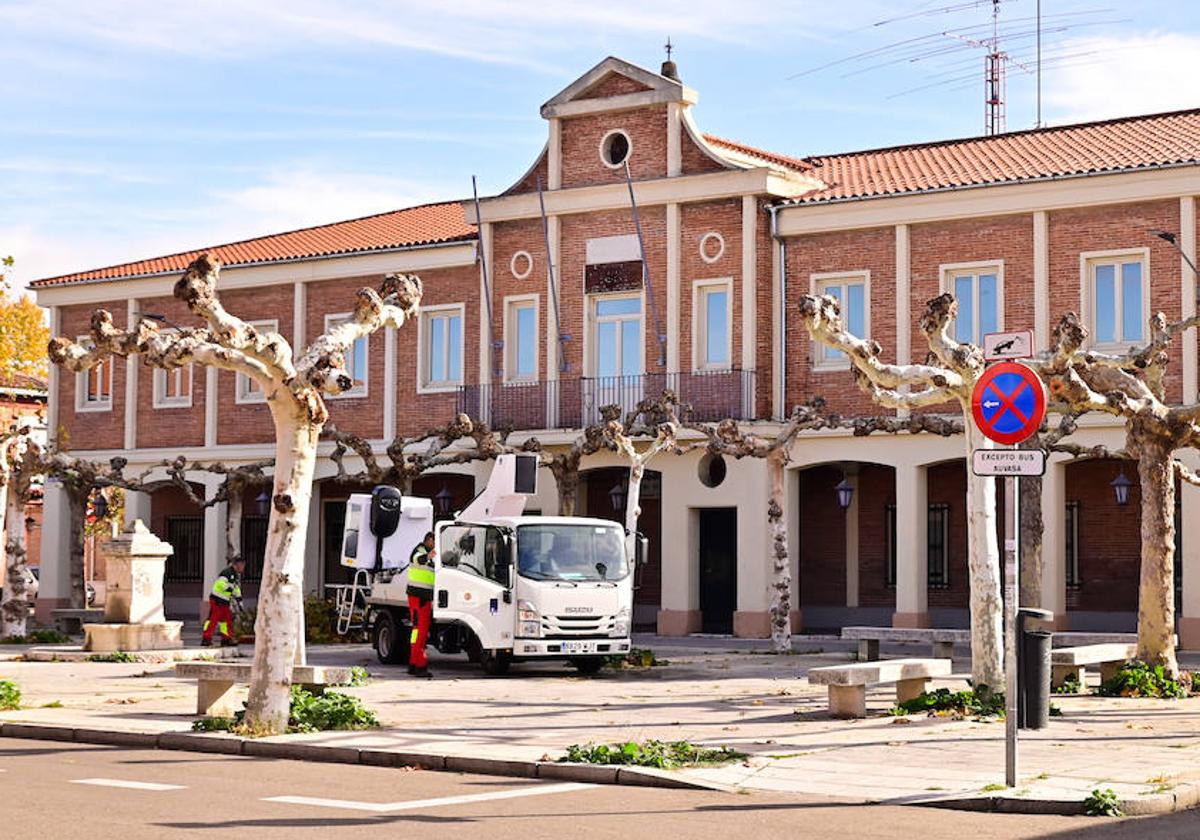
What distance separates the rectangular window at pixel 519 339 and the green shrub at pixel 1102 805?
26.7 meters

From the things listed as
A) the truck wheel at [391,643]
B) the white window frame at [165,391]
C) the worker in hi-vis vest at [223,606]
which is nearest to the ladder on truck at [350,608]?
the worker in hi-vis vest at [223,606]

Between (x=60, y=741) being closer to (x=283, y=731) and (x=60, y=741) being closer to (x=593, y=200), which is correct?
(x=283, y=731)

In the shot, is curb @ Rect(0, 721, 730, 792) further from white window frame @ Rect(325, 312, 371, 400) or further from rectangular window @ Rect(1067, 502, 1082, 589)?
white window frame @ Rect(325, 312, 371, 400)

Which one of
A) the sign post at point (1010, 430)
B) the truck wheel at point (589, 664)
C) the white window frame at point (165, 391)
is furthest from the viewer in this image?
the white window frame at point (165, 391)

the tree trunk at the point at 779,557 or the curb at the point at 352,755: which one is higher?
the tree trunk at the point at 779,557

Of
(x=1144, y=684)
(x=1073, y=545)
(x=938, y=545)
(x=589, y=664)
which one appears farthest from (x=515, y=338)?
(x=1144, y=684)

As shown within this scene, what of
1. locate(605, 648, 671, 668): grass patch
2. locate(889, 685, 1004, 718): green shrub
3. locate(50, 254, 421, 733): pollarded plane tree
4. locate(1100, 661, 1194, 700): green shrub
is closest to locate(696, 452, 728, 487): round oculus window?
locate(605, 648, 671, 668): grass patch

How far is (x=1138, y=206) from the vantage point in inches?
1252

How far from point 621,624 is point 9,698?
28.0 ft

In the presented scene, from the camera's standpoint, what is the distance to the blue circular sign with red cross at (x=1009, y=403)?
1245 centimetres

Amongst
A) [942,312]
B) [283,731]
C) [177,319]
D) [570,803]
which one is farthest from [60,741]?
[177,319]

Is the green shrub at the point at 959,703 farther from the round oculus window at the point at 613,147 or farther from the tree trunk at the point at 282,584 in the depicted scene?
the round oculus window at the point at 613,147

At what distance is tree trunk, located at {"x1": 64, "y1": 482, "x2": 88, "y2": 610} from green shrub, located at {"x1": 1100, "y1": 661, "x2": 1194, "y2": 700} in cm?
2365

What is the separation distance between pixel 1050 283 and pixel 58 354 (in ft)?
67.8
